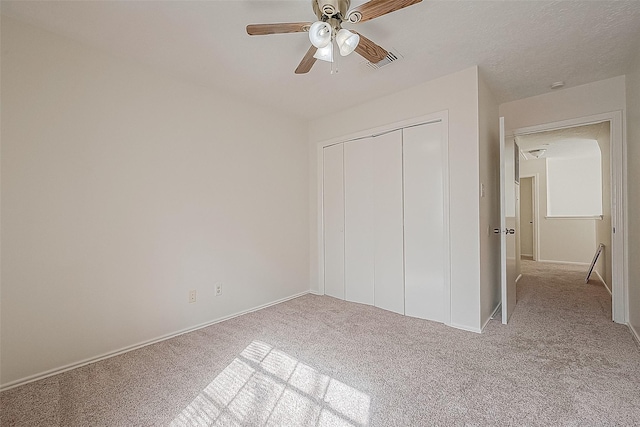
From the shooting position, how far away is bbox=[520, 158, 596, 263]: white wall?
19.6ft

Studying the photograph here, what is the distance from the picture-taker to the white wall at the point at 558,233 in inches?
235

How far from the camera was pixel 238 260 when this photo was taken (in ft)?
10.1

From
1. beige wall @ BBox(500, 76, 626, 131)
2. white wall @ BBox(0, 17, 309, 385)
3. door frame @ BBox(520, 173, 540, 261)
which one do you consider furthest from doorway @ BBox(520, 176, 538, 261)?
white wall @ BBox(0, 17, 309, 385)

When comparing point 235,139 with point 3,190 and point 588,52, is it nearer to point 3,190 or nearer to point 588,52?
point 3,190

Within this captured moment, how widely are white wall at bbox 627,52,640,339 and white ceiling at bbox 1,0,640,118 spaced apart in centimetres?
25

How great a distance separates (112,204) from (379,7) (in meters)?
2.31

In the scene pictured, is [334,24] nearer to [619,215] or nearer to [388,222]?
[388,222]

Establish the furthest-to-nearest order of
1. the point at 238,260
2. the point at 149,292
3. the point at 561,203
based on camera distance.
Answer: the point at 561,203 < the point at 238,260 < the point at 149,292

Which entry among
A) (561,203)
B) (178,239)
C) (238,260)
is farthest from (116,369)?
(561,203)

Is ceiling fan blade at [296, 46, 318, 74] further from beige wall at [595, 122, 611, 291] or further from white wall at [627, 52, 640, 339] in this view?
beige wall at [595, 122, 611, 291]

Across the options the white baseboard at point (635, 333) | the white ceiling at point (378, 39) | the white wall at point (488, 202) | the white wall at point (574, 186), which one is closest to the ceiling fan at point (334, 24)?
the white ceiling at point (378, 39)

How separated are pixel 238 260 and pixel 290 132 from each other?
176cm

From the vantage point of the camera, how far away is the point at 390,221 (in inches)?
124

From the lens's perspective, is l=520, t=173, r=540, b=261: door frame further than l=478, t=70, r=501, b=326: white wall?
Yes
